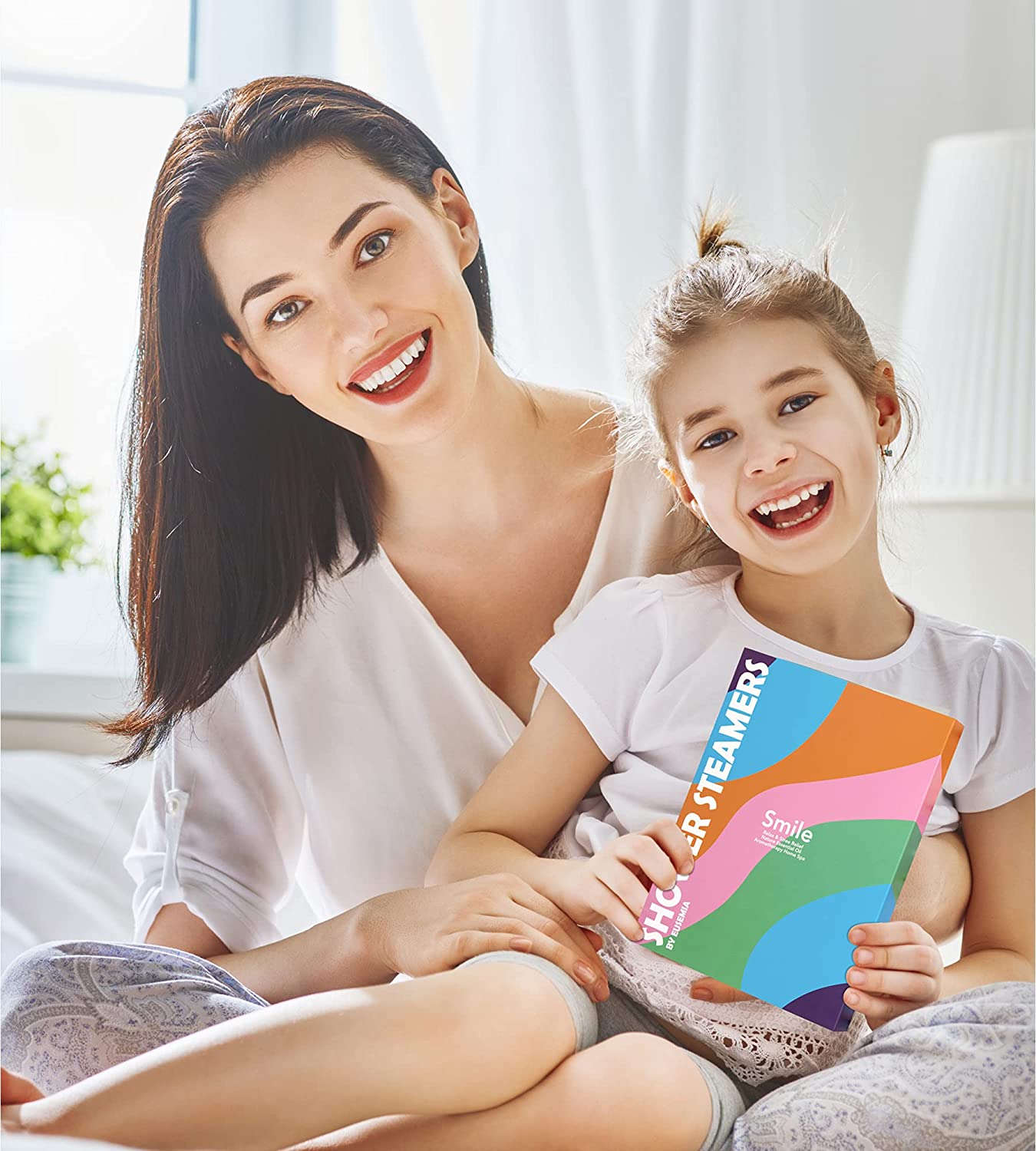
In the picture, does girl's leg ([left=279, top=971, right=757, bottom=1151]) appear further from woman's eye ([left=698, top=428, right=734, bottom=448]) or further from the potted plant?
the potted plant

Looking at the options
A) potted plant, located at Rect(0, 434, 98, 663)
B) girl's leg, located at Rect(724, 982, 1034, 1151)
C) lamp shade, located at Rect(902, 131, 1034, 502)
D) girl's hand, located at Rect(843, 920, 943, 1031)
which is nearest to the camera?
girl's leg, located at Rect(724, 982, 1034, 1151)

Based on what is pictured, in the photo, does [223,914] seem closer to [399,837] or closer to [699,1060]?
[399,837]

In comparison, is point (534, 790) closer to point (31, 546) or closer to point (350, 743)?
point (350, 743)

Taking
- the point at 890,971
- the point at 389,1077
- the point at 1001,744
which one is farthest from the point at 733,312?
the point at 389,1077

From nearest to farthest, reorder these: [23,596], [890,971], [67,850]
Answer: [890,971], [67,850], [23,596]

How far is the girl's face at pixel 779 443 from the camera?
90 cm

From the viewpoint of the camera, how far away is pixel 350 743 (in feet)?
3.43

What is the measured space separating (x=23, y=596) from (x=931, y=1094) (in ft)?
4.13

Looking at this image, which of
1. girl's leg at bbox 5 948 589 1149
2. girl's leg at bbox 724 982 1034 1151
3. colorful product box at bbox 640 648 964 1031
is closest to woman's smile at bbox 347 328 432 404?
colorful product box at bbox 640 648 964 1031

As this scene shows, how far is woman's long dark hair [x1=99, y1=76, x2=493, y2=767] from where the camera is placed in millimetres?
939

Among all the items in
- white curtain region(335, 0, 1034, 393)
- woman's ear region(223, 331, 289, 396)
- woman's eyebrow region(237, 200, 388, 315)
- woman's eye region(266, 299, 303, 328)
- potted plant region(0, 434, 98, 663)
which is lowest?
potted plant region(0, 434, 98, 663)

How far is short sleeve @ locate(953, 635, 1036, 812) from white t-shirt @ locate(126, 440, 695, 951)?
0.29 meters

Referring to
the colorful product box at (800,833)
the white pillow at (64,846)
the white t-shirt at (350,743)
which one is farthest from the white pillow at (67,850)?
the colorful product box at (800,833)

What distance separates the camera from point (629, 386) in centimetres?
103
